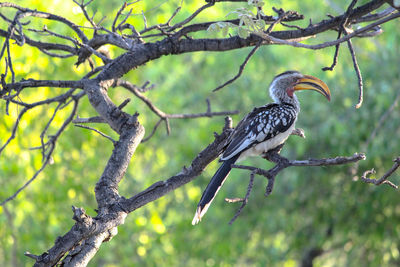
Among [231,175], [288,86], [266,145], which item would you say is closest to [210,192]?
Answer: [266,145]

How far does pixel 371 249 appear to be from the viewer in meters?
6.66

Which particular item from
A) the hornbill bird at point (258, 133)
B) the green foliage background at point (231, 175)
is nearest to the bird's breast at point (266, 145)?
the hornbill bird at point (258, 133)

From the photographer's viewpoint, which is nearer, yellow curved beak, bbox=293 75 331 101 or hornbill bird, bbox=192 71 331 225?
hornbill bird, bbox=192 71 331 225

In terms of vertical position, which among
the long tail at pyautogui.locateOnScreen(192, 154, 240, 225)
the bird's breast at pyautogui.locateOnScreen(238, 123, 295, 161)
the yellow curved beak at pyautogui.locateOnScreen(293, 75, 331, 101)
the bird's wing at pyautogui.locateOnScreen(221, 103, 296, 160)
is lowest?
the long tail at pyautogui.locateOnScreen(192, 154, 240, 225)

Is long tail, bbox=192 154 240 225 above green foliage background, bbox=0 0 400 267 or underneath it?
underneath

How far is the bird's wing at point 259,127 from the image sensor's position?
3.36 m

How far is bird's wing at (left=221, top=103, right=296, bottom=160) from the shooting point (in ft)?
11.0

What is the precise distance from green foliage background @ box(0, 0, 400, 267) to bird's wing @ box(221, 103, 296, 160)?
1984mm

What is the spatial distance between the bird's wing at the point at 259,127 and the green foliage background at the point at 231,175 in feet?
6.51

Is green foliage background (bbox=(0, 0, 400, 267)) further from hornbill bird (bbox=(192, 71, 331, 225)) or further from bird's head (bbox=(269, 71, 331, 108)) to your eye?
hornbill bird (bbox=(192, 71, 331, 225))

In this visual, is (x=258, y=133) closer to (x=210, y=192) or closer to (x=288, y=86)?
(x=210, y=192)

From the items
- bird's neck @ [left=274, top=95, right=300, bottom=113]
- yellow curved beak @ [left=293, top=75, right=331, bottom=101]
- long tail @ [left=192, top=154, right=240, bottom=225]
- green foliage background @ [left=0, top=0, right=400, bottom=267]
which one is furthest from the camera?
green foliage background @ [left=0, top=0, right=400, bottom=267]

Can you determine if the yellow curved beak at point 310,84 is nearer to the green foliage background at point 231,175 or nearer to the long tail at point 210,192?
the long tail at point 210,192

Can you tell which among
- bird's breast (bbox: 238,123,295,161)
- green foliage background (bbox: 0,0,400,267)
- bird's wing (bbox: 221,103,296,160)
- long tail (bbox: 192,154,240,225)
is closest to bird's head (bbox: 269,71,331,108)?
bird's wing (bbox: 221,103,296,160)
